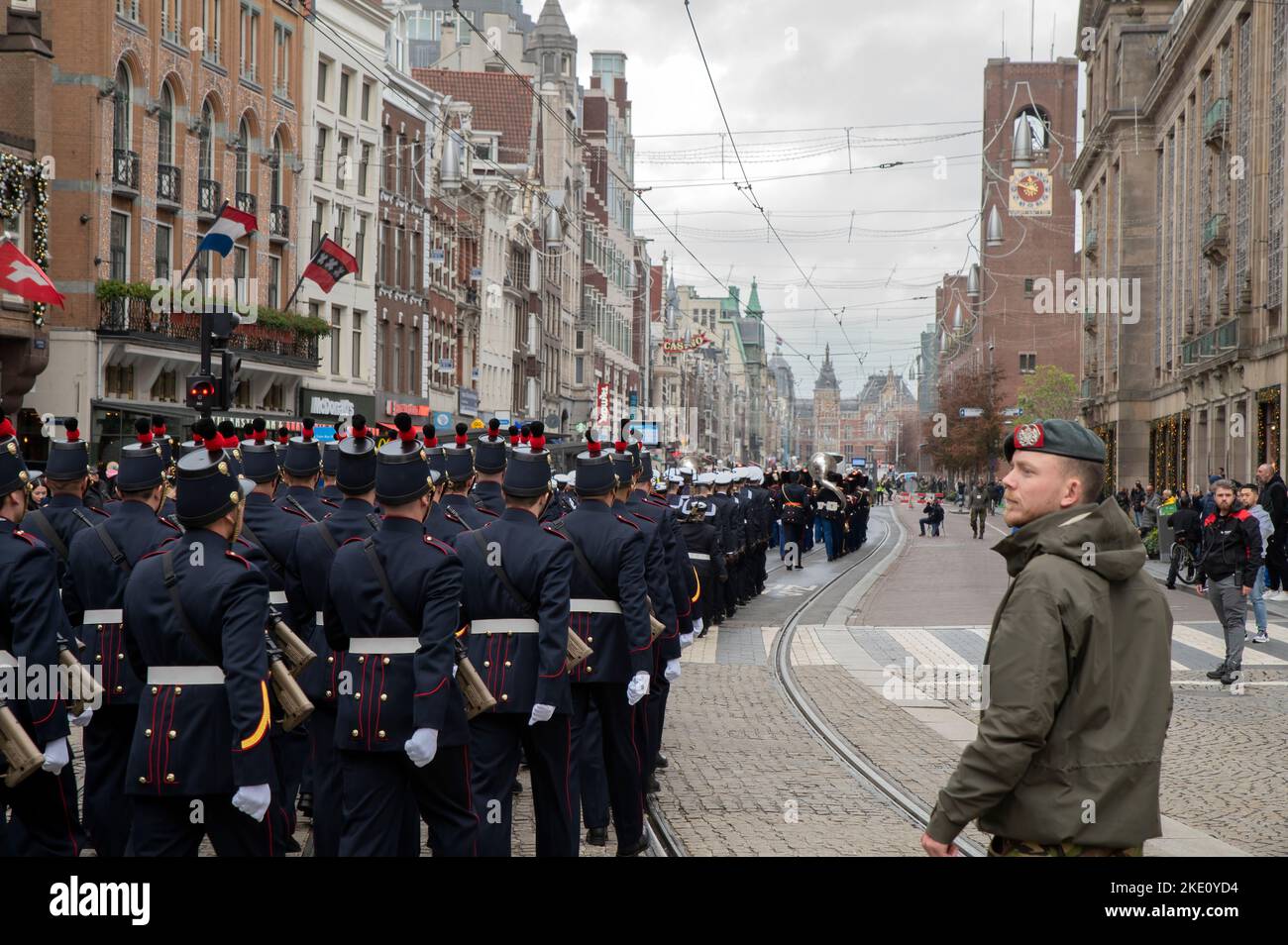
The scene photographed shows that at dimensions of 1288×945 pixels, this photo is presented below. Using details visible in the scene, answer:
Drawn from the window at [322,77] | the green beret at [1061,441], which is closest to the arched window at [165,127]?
the window at [322,77]

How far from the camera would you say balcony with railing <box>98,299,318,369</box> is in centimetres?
3391

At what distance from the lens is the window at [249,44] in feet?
134

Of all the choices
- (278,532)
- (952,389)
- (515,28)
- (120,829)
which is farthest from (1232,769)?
(952,389)

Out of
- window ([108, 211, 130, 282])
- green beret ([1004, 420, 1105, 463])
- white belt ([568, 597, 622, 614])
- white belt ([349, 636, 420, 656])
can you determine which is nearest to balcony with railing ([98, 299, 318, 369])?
window ([108, 211, 130, 282])

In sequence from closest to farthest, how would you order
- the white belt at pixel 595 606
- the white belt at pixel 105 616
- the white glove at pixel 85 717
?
the white glove at pixel 85 717 → the white belt at pixel 105 616 → the white belt at pixel 595 606

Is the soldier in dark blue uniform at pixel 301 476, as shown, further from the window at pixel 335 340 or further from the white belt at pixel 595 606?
the window at pixel 335 340

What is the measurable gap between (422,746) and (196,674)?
3.07 feet

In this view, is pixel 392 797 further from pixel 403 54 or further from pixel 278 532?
pixel 403 54

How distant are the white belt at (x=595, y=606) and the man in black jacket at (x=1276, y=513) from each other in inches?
727

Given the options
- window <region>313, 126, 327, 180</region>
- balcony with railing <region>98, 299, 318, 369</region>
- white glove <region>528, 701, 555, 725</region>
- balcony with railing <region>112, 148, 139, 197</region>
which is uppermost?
window <region>313, 126, 327, 180</region>

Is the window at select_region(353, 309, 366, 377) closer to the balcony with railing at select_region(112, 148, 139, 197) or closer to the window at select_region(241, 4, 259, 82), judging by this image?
the window at select_region(241, 4, 259, 82)

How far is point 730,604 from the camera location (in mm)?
23891

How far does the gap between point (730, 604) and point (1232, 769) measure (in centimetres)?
1285

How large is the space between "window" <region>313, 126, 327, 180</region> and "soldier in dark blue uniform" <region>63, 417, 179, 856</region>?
1523 inches
